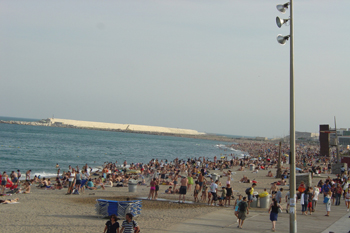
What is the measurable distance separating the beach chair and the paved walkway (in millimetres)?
1857

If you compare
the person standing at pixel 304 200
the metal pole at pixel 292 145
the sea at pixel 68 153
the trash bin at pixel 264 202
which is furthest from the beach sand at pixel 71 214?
the sea at pixel 68 153

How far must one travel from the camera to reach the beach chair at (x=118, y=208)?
12062 millimetres

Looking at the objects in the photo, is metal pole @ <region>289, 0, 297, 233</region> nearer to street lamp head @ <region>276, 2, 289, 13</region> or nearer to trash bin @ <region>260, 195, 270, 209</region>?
street lamp head @ <region>276, 2, 289, 13</region>

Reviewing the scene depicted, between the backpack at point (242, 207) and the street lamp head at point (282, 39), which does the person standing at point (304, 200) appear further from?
the street lamp head at point (282, 39)

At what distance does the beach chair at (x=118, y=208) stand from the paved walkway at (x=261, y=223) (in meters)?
1.86

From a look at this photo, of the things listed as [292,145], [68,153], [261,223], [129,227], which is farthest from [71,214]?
[68,153]

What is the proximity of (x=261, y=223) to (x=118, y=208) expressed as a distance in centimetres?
528

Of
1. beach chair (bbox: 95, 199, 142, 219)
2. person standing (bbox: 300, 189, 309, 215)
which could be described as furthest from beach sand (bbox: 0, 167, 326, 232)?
person standing (bbox: 300, 189, 309, 215)

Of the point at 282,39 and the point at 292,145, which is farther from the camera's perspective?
the point at 282,39

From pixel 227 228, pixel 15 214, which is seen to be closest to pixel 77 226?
pixel 15 214

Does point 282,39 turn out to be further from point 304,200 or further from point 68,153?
point 68,153

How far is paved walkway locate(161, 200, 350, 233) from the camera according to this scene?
10867 mm

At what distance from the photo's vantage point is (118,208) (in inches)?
479

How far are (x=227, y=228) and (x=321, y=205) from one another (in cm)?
760
